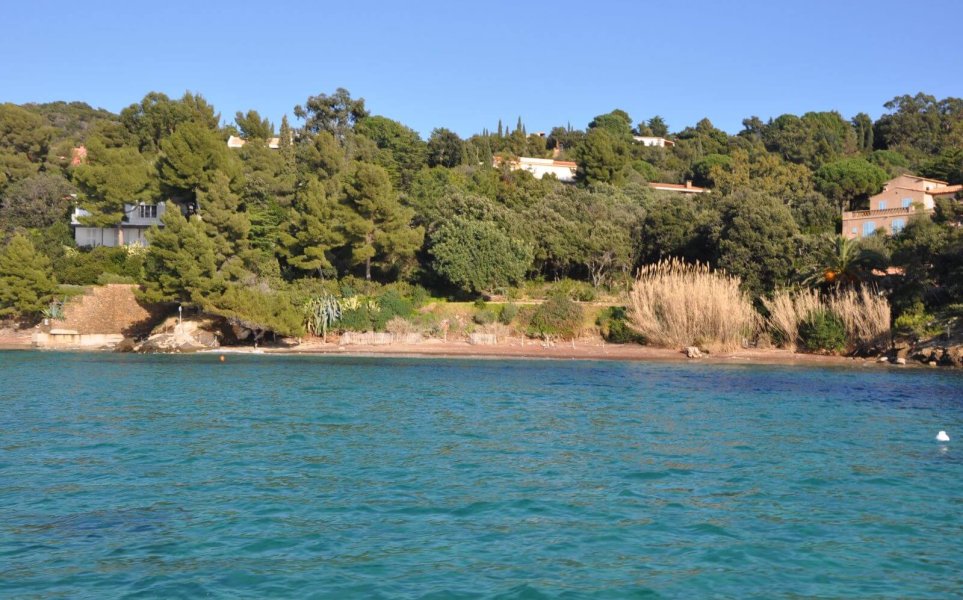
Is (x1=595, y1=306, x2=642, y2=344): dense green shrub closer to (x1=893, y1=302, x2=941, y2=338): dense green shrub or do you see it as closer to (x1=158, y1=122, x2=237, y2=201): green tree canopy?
(x1=893, y1=302, x2=941, y2=338): dense green shrub

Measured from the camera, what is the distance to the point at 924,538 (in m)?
11.0

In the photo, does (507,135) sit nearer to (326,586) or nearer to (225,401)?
(225,401)

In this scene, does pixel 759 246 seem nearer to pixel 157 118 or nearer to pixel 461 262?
pixel 461 262

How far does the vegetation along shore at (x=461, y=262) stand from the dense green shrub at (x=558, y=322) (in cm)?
8

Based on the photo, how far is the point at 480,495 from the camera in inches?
513

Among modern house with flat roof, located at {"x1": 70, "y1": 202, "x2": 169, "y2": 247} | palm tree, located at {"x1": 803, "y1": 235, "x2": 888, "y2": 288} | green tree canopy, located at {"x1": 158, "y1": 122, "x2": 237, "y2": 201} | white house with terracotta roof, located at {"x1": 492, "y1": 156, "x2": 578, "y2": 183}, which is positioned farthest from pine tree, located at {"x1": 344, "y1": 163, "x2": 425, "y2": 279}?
white house with terracotta roof, located at {"x1": 492, "y1": 156, "x2": 578, "y2": 183}

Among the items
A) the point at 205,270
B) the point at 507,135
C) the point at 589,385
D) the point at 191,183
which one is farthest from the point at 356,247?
the point at 507,135

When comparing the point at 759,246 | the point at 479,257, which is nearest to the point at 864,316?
the point at 759,246

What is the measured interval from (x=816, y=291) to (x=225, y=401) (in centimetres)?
2792

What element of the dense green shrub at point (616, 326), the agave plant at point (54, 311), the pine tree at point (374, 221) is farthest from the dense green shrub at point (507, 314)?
the agave plant at point (54, 311)

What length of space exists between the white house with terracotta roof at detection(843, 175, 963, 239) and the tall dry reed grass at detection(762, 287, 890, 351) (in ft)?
60.3

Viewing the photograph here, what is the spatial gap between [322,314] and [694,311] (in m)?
19.1

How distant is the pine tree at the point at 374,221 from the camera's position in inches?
1842

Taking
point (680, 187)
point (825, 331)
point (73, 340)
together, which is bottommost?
point (73, 340)
